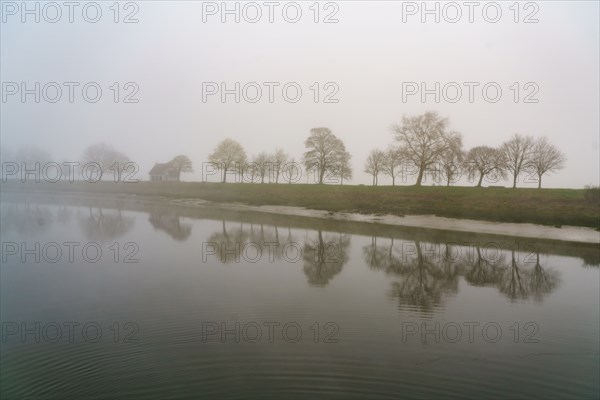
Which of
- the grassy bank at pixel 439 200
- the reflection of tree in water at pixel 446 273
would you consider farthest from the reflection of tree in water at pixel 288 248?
the grassy bank at pixel 439 200

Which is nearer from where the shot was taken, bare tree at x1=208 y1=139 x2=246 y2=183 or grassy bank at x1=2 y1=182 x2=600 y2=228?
grassy bank at x1=2 y1=182 x2=600 y2=228

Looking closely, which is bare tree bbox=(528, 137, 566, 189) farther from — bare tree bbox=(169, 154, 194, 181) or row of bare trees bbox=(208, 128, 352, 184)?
bare tree bbox=(169, 154, 194, 181)

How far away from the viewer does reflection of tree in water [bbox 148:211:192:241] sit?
33.6 m

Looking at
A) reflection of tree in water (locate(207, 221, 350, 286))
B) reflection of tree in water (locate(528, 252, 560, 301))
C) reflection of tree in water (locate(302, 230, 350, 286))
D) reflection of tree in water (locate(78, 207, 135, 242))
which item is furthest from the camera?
reflection of tree in water (locate(78, 207, 135, 242))

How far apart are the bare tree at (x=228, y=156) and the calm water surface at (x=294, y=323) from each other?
64046 millimetres

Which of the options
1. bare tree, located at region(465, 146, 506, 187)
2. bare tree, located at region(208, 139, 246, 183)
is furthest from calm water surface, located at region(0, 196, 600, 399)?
bare tree, located at region(208, 139, 246, 183)

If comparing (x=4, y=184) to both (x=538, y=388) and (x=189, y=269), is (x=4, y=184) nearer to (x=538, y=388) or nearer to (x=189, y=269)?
(x=189, y=269)

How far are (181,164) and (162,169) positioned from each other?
6.73 m

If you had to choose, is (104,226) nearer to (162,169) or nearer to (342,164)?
(342,164)

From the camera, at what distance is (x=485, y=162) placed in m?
72.4

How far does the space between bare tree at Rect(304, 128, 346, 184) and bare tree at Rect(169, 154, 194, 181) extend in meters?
53.9

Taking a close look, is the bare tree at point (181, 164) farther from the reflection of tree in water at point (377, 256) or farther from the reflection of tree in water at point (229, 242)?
the reflection of tree in water at point (377, 256)

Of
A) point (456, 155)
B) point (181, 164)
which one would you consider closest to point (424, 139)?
point (456, 155)

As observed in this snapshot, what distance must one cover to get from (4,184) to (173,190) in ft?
185
